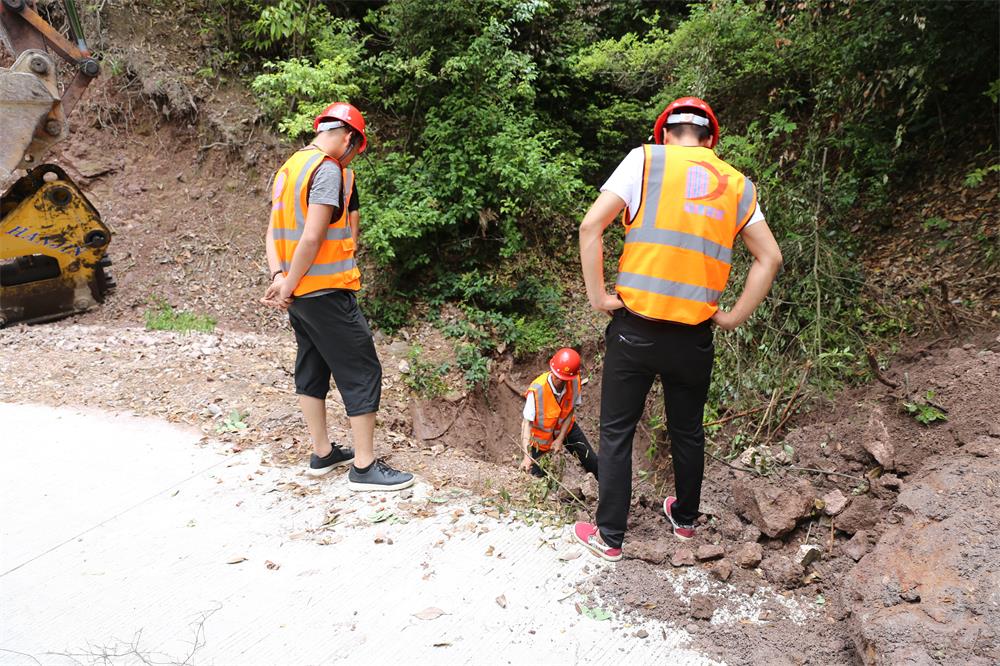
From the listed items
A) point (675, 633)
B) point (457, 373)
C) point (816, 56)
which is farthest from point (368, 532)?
point (816, 56)

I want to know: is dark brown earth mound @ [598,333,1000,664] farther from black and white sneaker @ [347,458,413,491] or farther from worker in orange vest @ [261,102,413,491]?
worker in orange vest @ [261,102,413,491]

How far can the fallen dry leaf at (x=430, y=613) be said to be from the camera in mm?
2760

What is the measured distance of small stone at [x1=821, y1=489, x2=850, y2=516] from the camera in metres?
3.12

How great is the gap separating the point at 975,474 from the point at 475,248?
6.04 metres

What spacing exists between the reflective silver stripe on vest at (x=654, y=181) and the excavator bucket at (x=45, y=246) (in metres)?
6.63

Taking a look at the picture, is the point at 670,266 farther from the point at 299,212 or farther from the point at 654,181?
the point at 299,212

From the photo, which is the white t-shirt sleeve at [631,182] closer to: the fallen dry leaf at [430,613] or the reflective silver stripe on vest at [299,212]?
the reflective silver stripe on vest at [299,212]

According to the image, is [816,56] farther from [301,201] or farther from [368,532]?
[368,532]

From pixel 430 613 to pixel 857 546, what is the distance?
195 centimetres

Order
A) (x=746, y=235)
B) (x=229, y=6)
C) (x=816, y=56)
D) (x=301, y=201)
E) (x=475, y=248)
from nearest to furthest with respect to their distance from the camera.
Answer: (x=746, y=235), (x=301, y=201), (x=816, y=56), (x=475, y=248), (x=229, y=6)

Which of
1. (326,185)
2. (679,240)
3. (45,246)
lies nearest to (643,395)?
(679,240)

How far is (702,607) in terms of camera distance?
108 inches

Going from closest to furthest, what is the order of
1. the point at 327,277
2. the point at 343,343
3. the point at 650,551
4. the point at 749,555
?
the point at 749,555, the point at 650,551, the point at 327,277, the point at 343,343

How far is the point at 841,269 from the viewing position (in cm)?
552
